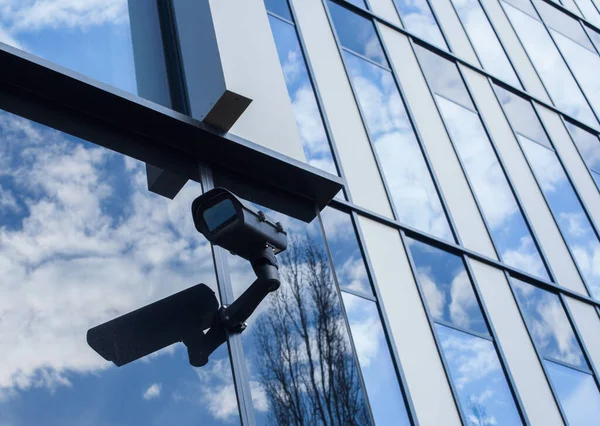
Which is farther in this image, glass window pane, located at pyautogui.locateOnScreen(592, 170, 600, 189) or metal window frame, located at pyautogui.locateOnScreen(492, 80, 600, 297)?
glass window pane, located at pyautogui.locateOnScreen(592, 170, 600, 189)

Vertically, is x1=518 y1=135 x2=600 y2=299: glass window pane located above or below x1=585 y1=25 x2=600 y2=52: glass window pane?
below

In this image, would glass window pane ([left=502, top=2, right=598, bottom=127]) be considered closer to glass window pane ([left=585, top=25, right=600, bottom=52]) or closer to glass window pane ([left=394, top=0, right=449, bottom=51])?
glass window pane ([left=585, top=25, right=600, bottom=52])

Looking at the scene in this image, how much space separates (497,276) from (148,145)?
539cm

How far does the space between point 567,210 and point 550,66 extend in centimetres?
459

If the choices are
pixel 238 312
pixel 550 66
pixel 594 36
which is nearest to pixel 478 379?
pixel 238 312

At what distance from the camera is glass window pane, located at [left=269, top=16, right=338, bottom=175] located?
31.8 feet

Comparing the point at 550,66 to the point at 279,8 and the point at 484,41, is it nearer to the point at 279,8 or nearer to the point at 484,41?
the point at 484,41

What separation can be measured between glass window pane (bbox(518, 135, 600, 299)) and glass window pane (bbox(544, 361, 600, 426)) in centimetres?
192

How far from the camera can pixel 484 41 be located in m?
15.2

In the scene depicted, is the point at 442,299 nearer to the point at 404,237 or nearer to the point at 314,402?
the point at 404,237

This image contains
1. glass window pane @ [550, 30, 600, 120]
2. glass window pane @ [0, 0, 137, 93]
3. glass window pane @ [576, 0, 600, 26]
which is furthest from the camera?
glass window pane @ [576, 0, 600, 26]

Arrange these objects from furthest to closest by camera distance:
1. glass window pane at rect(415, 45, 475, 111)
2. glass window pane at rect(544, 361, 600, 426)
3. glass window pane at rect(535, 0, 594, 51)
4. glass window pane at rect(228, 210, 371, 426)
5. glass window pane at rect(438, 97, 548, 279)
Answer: glass window pane at rect(535, 0, 594, 51) → glass window pane at rect(415, 45, 475, 111) → glass window pane at rect(438, 97, 548, 279) → glass window pane at rect(544, 361, 600, 426) → glass window pane at rect(228, 210, 371, 426)

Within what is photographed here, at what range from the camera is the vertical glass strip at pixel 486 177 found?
11.3 m

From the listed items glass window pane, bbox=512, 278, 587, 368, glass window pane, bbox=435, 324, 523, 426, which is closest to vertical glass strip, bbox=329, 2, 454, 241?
glass window pane, bbox=512, 278, 587, 368
